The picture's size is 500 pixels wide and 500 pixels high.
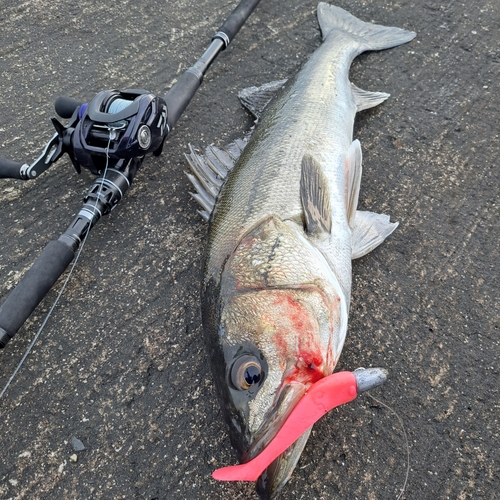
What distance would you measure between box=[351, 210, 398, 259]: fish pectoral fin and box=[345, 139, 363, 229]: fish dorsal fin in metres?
0.08

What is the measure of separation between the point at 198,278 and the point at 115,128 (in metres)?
1.01

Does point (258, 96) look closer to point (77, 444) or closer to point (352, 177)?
point (352, 177)

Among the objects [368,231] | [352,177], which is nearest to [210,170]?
[352,177]

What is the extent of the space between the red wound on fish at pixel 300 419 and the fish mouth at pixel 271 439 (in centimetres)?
3

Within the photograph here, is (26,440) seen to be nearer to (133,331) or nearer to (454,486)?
(133,331)

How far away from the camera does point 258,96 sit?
3.54 meters

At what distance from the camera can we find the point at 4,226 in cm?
293

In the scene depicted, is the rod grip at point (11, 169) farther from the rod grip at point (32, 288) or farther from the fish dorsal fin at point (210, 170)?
the fish dorsal fin at point (210, 170)

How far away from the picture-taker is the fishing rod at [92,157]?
7.64 feet

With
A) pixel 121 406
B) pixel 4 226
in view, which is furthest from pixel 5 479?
pixel 4 226

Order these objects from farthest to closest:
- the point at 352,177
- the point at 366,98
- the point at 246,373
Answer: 1. the point at 366,98
2. the point at 352,177
3. the point at 246,373

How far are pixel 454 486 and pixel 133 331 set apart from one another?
1.84 metres

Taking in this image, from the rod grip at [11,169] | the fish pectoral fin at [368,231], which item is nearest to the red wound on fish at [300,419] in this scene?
the fish pectoral fin at [368,231]

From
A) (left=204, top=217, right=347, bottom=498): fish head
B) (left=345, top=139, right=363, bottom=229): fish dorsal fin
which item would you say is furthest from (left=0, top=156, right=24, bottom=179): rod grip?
(left=345, top=139, right=363, bottom=229): fish dorsal fin
